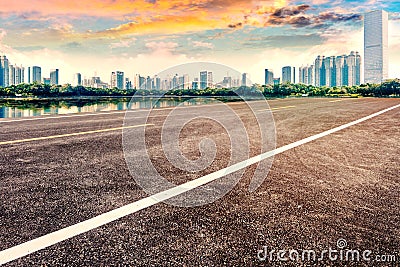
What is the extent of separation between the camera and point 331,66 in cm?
19000

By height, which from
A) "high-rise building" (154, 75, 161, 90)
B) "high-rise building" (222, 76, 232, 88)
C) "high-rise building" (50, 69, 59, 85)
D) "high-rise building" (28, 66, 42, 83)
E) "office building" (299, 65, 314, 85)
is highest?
"office building" (299, 65, 314, 85)

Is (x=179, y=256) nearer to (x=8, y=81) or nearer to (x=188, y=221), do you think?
(x=188, y=221)

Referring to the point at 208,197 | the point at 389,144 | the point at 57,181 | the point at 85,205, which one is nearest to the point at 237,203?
the point at 208,197

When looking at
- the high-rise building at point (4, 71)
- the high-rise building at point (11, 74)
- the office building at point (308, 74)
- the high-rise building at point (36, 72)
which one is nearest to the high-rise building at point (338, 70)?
the office building at point (308, 74)

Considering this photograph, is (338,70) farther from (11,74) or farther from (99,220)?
(99,220)

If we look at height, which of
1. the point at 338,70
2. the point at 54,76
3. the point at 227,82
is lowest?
the point at 227,82

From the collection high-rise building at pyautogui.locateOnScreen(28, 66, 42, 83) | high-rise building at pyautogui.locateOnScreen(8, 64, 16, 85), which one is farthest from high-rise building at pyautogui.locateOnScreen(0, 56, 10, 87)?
high-rise building at pyautogui.locateOnScreen(28, 66, 42, 83)

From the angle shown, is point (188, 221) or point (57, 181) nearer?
point (188, 221)

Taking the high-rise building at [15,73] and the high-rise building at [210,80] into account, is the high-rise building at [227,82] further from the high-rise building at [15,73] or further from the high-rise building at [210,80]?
the high-rise building at [15,73]

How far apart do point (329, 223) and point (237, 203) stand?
796mm

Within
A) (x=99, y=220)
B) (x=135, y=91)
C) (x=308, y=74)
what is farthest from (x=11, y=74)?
(x=308, y=74)

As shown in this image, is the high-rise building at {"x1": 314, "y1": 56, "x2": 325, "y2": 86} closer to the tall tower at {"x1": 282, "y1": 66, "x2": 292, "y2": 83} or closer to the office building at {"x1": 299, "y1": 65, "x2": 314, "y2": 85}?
the office building at {"x1": 299, "y1": 65, "x2": 314, "y2": 85}

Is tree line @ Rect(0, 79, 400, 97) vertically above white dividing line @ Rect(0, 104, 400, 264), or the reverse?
tree line @ Rect(0, 79, 400, 97)

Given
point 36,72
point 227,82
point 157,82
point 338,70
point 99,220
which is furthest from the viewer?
point 338,70
